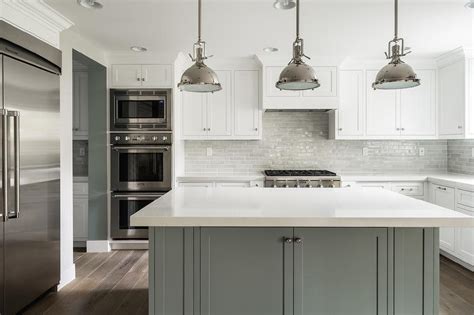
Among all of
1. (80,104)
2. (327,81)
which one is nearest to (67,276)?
(80,104)

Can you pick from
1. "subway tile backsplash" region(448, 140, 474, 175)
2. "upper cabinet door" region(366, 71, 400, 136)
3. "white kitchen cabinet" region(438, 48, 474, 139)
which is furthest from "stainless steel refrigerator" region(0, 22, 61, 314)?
"subway tile backsplash" region(448, 140, 474, 175)

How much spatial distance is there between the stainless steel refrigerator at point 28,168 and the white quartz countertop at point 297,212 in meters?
1.05

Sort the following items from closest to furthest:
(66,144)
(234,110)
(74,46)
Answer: (66,144)
(74,46)
(234,110)

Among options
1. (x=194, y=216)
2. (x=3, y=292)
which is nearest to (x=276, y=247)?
(x=194, y=216)

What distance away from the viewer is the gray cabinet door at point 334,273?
1.95 m

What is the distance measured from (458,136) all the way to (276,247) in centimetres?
326

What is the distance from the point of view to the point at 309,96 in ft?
14.1

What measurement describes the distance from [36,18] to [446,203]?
435 centimetres

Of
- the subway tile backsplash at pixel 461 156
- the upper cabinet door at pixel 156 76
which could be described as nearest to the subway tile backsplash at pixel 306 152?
the subway tile backsplash at pixel 461 156

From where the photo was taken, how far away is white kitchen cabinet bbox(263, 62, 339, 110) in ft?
14.1

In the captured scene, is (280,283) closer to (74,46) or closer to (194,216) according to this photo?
(194,216)

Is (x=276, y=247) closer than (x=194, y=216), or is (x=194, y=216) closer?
(x=194, y=216)

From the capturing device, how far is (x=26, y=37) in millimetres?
2494

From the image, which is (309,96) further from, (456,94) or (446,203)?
(446,203)
